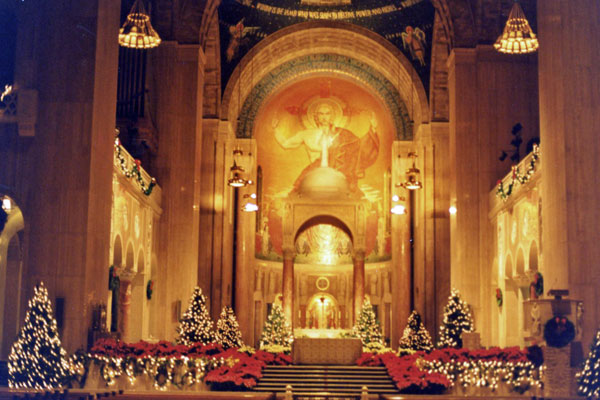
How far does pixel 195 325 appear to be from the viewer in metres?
22.9

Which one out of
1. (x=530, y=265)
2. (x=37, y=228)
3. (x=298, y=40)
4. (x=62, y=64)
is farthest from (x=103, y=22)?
(x=298, y=40)

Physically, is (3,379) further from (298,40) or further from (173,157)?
(298,40)

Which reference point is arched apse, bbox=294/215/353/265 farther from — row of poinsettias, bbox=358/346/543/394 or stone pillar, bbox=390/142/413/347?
row of poinsettias, bbox=358/346/543/394

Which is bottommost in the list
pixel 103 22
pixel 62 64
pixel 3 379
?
pixel 3 379

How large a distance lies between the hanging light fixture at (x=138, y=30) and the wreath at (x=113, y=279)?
5.99 meters

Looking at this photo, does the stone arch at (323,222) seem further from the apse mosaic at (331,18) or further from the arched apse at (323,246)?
the apse mosaic at (331,18)

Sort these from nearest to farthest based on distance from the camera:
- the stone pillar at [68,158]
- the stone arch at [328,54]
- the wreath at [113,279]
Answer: the stone pillar at [68,158] < the wreath at [113,279] < the stone arch at [328,54]

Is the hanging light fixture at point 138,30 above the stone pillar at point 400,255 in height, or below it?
above

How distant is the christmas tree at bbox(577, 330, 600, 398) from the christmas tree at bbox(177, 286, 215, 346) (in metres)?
11.4

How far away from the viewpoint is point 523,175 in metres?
21.6

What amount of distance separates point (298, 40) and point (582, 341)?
25134 mm

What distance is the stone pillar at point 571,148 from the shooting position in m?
15.8

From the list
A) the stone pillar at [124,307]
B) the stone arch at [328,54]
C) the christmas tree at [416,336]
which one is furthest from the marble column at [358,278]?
the stone pillar at [124,307]

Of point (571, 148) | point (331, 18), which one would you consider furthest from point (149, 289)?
point (331, 18)
